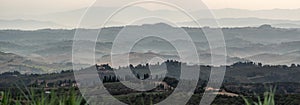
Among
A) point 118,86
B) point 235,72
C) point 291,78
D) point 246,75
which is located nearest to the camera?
point 118,86

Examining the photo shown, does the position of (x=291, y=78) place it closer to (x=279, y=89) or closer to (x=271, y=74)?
(x=271, y=74)

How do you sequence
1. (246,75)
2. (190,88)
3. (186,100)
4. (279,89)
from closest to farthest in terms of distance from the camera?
(186,100), (190,88), (279,89), (246,75)

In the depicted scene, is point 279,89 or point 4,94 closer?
point 4,94

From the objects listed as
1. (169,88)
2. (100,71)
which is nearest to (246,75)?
(100,71)

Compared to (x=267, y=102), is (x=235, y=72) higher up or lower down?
higher up

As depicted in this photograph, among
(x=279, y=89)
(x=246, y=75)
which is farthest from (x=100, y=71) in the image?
(x=279, y=89)

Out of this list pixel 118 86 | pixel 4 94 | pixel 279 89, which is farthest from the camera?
pixel 279 89

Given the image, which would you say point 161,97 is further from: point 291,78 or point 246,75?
point 246,75

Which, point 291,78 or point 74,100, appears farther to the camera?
point 291,78

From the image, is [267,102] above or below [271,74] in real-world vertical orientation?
below
